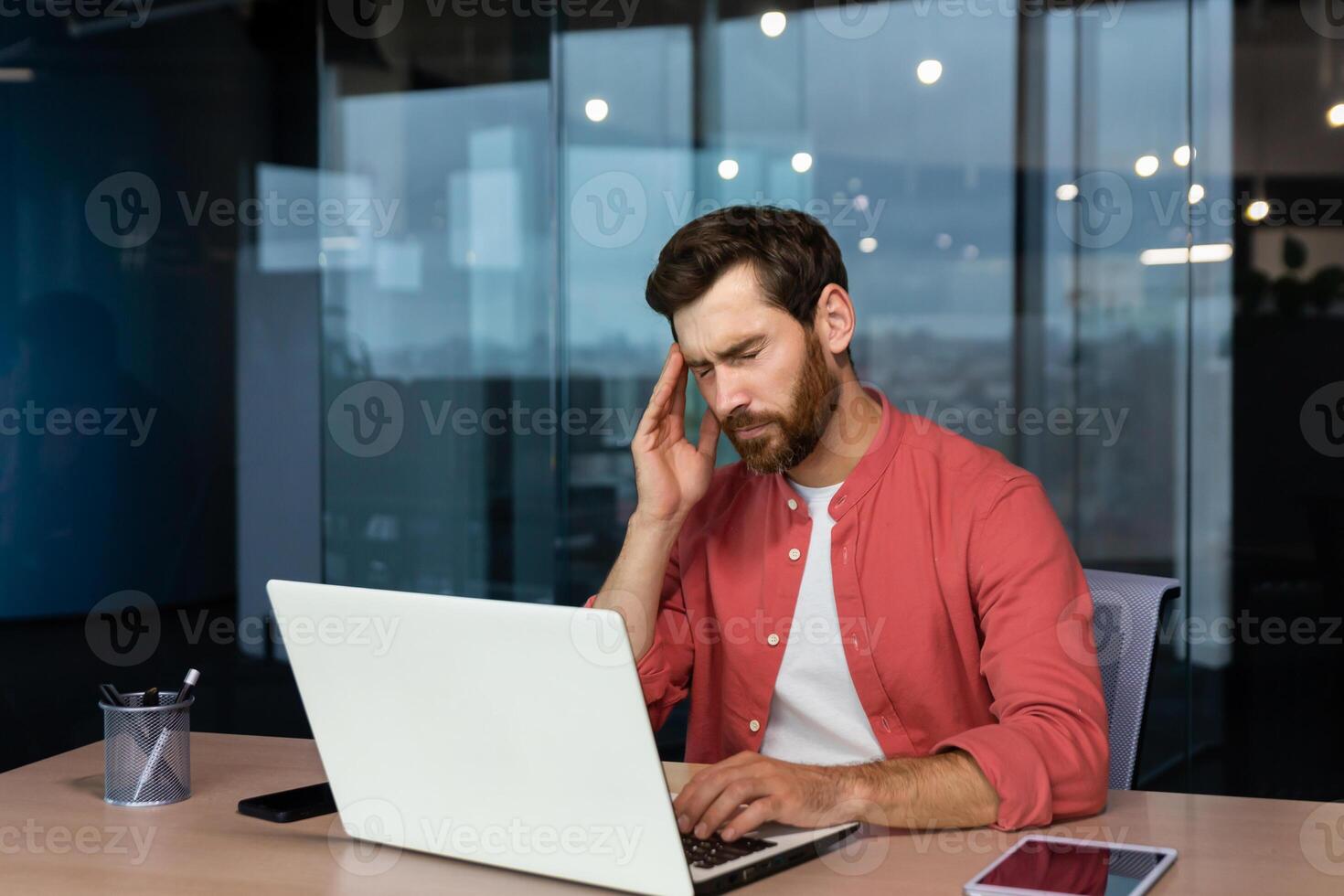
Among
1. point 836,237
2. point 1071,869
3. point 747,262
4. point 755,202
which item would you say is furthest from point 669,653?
point 755,202

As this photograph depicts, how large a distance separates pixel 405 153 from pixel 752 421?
2.71 metres

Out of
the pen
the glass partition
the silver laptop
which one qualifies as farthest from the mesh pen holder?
the glass partition

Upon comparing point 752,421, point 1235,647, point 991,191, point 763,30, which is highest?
point 763,30

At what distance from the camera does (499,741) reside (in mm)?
1223

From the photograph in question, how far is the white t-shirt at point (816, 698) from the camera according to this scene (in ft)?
6.08

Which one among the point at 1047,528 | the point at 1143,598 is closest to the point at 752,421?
the point at 1047,528

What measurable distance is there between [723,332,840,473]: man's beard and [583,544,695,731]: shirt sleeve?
22cm

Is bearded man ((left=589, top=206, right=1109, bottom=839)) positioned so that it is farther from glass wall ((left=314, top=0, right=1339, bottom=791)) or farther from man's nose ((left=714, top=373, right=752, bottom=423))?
glass wall ((left=314, top=0, right=1339, bottom=791))

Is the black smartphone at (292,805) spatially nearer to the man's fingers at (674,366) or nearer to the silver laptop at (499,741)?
the silver laptop at (499,741)

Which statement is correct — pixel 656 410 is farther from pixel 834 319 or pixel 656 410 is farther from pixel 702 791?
pixel 702 791

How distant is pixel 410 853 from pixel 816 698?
70 cm

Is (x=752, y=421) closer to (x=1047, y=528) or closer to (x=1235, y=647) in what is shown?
(x=1047, y=528)

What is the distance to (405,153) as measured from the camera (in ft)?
14.0

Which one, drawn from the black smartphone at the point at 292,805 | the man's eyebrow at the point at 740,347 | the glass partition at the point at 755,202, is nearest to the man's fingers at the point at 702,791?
the black smartphone at the point at 292,805
